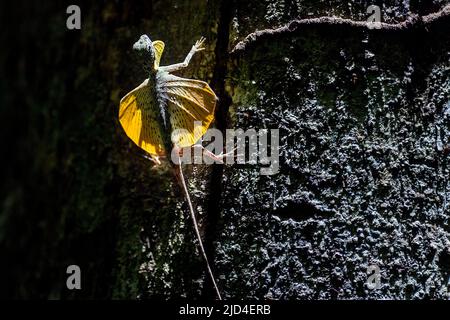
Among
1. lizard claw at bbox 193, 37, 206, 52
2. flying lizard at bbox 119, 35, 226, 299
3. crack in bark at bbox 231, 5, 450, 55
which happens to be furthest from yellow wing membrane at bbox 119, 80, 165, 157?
crack in bark at bbox 231, 5, 450, 55

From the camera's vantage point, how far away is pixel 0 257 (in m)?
2.79

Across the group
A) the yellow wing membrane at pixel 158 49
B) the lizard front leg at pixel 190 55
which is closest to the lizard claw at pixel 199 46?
the lizard front leg at pixel 190 55

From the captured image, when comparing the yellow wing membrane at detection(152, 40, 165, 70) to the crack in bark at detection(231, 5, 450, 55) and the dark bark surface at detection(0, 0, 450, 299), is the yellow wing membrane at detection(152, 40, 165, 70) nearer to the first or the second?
the dark bark surface at detection(0, 0, 450, 299)

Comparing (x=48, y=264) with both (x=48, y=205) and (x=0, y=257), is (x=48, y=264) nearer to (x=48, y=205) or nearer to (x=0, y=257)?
(x=48, y=205)

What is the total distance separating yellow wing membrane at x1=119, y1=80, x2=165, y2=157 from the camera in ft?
4.76

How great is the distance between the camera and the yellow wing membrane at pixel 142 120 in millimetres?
1452

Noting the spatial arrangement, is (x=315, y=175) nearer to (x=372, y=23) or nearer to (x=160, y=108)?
(x=372, y=23)

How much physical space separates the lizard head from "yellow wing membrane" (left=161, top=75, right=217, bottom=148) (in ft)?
0.21

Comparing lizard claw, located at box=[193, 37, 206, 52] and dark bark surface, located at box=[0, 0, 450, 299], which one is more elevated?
lizard claw, located at box=[193, 37, 206, 52]

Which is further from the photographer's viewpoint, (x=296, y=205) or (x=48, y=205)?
(x=48, y=205)

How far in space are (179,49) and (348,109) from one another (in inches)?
18.6

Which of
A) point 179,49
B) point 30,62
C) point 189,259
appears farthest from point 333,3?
point 30,62

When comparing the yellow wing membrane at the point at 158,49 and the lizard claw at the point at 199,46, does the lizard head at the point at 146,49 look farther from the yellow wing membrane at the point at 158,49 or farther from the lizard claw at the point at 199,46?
the lizard claw at the point at 199,46
